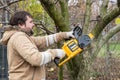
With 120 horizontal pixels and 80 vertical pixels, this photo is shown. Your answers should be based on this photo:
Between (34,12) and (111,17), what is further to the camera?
(34,12)

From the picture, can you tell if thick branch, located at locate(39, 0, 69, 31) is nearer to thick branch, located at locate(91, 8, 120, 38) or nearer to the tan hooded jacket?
thick branch, located at locate(91, 8, 120, 38)

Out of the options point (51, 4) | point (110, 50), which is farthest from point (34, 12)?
point (51, 4)

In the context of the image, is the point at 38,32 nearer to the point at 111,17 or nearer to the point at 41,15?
the point at 41,15

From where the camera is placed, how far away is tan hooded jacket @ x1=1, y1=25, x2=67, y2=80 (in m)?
3.34

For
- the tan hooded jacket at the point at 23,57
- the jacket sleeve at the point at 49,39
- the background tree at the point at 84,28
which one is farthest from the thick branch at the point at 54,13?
the tan hooded jacket at the point at 23,57

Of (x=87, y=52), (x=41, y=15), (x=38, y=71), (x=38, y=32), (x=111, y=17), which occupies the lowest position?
(x=38, y=71)

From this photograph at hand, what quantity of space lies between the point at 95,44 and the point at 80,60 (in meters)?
0.33

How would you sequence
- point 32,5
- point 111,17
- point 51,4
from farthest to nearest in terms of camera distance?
point 32,5 < point 111,17 < point 51,4

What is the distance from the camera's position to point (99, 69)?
923 centimetres

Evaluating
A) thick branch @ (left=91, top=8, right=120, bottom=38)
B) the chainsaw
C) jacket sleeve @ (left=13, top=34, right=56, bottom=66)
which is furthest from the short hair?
thick branch @ (left=91, top=8, right=120, bottom=38)

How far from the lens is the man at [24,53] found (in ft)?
11.0

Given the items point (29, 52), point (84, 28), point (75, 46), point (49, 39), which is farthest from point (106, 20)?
→ point (29, 52)

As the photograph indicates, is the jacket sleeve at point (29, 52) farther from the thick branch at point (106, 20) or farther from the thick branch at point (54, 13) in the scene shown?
the thick branch at point (106, 20)

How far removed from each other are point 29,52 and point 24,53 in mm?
59
